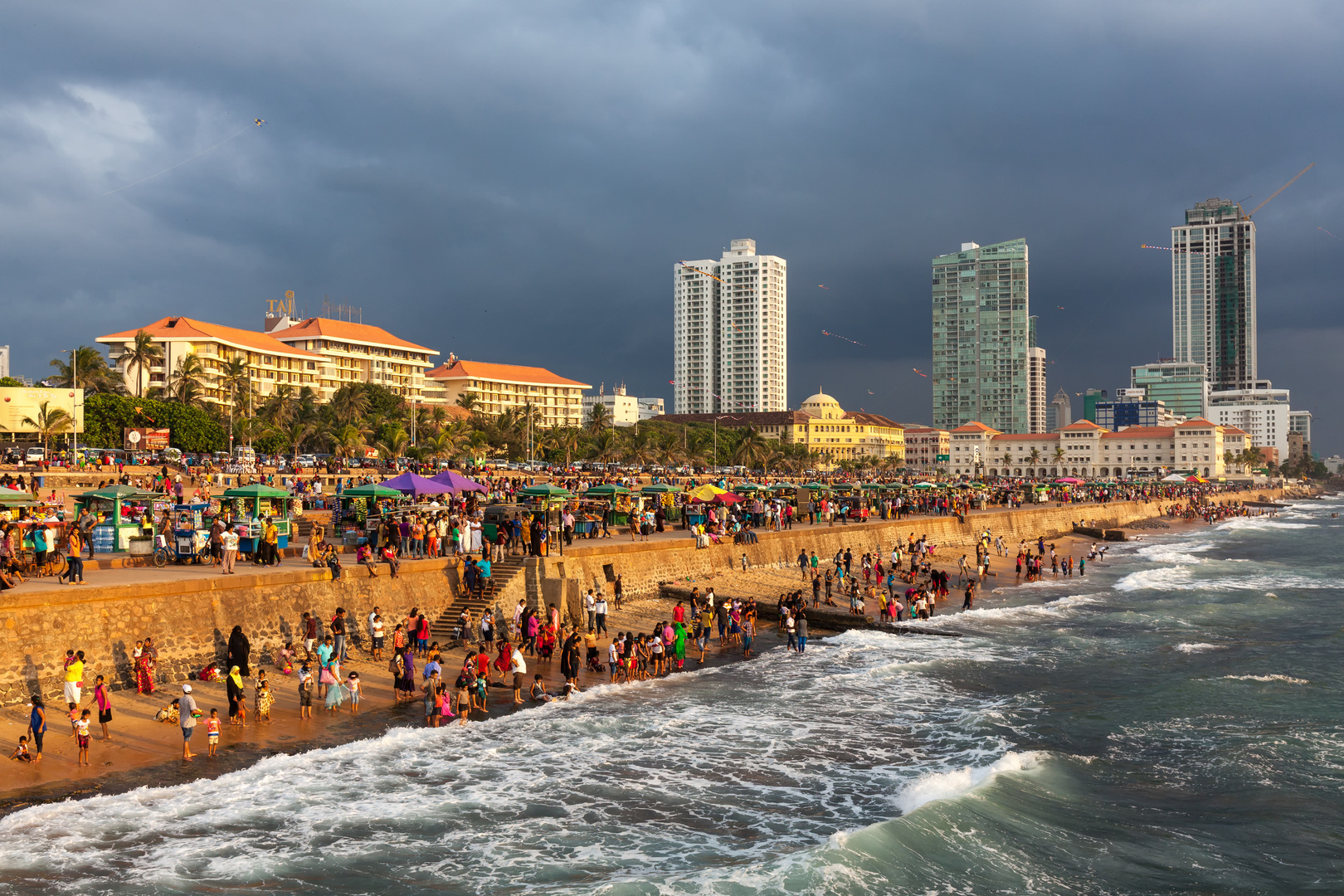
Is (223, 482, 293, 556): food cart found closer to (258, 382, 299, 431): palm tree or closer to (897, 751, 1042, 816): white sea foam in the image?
(897, 751, 1042, 816): white sea foam

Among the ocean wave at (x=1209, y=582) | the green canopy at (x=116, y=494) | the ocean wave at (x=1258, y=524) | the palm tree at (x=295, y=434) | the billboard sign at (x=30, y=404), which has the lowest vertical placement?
the ocean wave at (x=1258, y=524)

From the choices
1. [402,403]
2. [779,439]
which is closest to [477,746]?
[402,403]

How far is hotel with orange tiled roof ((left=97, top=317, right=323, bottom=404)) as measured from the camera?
320 ft

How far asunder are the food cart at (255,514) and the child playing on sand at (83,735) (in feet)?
26.8

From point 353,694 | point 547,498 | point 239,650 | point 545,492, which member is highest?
point 545,492

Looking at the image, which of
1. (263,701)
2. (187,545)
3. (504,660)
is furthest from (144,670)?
(504,660)

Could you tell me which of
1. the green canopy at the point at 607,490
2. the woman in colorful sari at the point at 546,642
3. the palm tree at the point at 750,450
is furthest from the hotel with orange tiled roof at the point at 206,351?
the woman in colorful sari at the point at 546,642

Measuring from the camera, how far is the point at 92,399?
58188 millimetres

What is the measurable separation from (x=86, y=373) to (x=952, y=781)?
2868 inches

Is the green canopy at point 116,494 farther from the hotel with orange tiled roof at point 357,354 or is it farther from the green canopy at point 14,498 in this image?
the hotel with orange tiled roof at point 357,354

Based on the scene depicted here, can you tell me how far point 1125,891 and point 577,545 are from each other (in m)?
18.6

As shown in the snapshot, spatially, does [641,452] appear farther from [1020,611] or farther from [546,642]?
[546,642]

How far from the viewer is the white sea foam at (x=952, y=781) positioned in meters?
12.9

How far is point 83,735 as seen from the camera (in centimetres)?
1266
